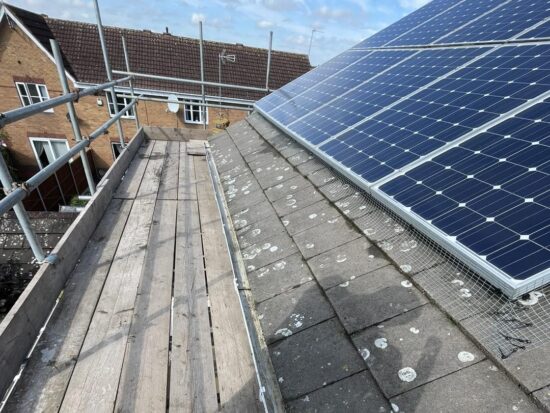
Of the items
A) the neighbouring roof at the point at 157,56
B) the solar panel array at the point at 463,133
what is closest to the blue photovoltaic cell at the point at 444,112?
the solar panel array at the point at 463,133

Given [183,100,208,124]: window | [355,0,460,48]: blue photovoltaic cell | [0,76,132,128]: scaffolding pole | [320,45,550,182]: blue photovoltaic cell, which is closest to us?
[0,76,132,128]: scaffolding pole

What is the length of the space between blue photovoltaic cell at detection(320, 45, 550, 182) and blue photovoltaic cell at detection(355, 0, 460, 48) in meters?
5.44

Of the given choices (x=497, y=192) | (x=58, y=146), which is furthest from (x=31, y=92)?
(x=497, y=192)

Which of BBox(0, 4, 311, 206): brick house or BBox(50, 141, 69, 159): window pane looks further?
BBox(50, 141, 69, 159): window pane

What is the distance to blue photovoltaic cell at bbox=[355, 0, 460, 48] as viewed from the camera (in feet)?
30.9

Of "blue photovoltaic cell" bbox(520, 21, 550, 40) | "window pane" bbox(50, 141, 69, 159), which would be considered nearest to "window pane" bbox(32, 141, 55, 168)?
"window pane" bbox(50, 141, 69, 159)

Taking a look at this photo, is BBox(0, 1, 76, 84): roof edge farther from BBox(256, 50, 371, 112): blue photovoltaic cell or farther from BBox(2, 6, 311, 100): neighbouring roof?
BBox(256, 50, 371, 112): blue photovoltaic cell

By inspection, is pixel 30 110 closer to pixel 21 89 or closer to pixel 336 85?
Answer: pixel 336 85

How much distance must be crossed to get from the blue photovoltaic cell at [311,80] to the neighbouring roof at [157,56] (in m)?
13.9

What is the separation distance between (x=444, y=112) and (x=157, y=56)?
79.3ft

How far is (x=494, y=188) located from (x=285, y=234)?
2.13m

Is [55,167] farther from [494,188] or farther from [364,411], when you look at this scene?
[494,188]

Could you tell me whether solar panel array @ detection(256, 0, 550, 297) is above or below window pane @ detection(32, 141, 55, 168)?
above

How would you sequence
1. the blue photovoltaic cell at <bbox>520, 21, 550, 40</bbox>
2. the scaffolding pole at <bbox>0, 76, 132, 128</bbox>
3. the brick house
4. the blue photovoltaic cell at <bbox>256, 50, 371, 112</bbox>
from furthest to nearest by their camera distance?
the brick house < the blue photovoltaic cell at <bbox>256, 50, 371, 112</bbox> < the blue photovoltaic cell at <bbox>520, 21, 550, 40</bbox> < the scaffolding pole at <bbox>0, 76, 132, 128</bbox>
